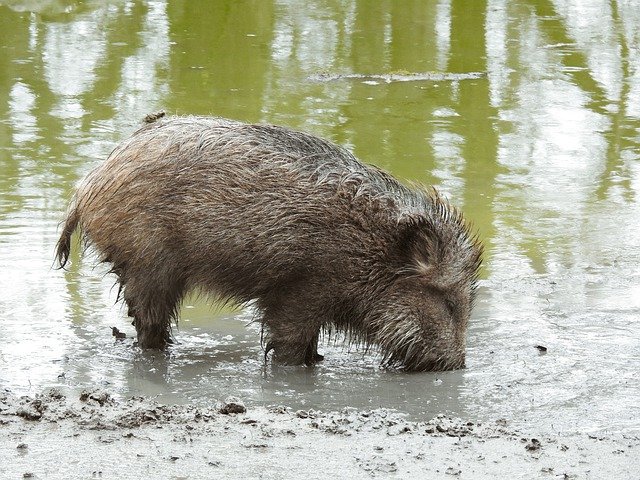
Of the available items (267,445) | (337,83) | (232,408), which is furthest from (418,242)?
Answer: (337,83)

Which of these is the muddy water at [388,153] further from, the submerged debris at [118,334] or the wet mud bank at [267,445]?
the wet mud bank at [267,445]

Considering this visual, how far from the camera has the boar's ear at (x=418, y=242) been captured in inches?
256

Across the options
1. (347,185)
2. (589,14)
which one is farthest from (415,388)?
(589,14)

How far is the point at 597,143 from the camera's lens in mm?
11422

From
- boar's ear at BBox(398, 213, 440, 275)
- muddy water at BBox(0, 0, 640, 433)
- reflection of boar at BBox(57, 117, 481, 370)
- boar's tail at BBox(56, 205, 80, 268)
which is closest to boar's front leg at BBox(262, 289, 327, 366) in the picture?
reflection of boar at BBox(57, 117, 481, 370)

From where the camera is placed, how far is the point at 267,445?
4.86 meters

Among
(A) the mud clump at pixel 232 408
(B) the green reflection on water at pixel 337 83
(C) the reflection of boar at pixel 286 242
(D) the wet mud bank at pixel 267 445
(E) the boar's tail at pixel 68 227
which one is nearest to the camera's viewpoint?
(D) the wet mud bank at pixel 267 445

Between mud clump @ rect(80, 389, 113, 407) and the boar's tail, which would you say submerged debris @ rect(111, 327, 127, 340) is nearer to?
the boar's tail

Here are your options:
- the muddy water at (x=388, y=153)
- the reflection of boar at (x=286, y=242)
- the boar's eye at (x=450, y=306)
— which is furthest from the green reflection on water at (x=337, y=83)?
the reflection of boar at (x=286, y=242)

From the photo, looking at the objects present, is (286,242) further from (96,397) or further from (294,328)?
(96,397)

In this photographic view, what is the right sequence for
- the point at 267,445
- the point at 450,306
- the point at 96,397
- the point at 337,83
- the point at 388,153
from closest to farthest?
the point at 267,445
the point at 96,397
the point at 450,306
the point at 388,153
the point at 337,83

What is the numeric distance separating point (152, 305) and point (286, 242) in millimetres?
907

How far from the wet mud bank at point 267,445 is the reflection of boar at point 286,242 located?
1103 mm

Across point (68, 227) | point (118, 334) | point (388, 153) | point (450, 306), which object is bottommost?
point (118, 334)
